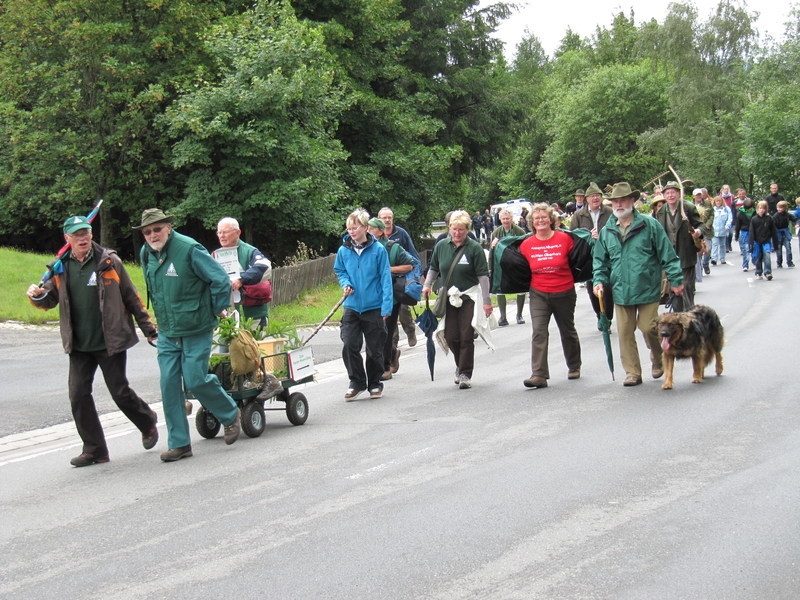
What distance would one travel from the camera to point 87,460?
8555 millimetres

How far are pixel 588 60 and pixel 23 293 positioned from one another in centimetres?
8442

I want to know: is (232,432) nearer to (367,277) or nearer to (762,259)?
(367,277)

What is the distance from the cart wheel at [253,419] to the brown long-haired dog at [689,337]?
4242mm

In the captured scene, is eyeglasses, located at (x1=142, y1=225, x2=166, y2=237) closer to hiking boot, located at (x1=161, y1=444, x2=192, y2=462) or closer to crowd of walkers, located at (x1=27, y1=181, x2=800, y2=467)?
crowd of walkers, located at (x1=27, y1=181, x2=800, y2=467)

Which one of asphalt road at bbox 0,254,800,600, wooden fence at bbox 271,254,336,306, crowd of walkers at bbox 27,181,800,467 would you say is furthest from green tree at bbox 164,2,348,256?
asphalt road at bbox 0,254,800,600

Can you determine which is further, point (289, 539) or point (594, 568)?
point (289, 539)

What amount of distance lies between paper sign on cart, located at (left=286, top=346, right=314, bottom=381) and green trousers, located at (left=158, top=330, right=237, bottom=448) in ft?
3.80

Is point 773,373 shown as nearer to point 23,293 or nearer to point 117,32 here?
point 23,293

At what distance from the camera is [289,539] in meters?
5.97

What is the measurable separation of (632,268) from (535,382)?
1.65 m

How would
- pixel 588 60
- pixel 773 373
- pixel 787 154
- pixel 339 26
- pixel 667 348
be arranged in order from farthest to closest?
pixel 588 60 → pixel 787 154 → pixel 339 26 → pixel 773 373 → pixel 667 348

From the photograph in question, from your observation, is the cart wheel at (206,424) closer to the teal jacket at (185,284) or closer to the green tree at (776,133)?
the teal jacket at (185,284)

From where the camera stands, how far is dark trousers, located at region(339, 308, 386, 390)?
443 inches

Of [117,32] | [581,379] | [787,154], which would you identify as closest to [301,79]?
[117,32]
